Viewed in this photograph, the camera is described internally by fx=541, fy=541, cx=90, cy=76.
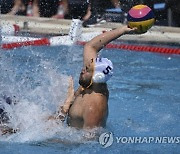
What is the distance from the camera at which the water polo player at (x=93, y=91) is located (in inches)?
158

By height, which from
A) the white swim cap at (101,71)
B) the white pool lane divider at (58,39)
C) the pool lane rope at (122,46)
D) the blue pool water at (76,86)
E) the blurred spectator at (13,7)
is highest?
the blurred spectator at (13,7)

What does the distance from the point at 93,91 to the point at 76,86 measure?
7.70 feet

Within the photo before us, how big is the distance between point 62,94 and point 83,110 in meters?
1.20

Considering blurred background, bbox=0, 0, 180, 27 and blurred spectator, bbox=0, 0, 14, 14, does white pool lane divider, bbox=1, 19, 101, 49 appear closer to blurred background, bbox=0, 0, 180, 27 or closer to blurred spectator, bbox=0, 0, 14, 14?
blurred background, bbox=0, 0, 180, 27

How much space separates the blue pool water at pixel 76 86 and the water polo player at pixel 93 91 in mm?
154

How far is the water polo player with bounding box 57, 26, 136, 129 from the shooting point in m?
4.02

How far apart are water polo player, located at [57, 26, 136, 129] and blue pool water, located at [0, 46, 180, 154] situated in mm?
154

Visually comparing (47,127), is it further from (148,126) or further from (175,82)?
(175,82)

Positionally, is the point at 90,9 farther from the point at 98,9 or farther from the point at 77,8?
the point at 77,8

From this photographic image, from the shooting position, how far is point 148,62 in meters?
8.00

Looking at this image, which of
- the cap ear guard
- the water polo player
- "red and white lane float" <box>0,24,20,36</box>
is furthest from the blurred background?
the cap ear guard

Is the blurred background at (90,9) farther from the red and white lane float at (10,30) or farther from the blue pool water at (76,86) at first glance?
the blue pool water at (76,86)

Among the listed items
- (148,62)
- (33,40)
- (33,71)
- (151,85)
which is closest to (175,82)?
(151,85)

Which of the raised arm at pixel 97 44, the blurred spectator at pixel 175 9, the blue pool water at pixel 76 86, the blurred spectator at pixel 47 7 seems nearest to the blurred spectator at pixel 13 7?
the blurred spectator at pixel 47 7
